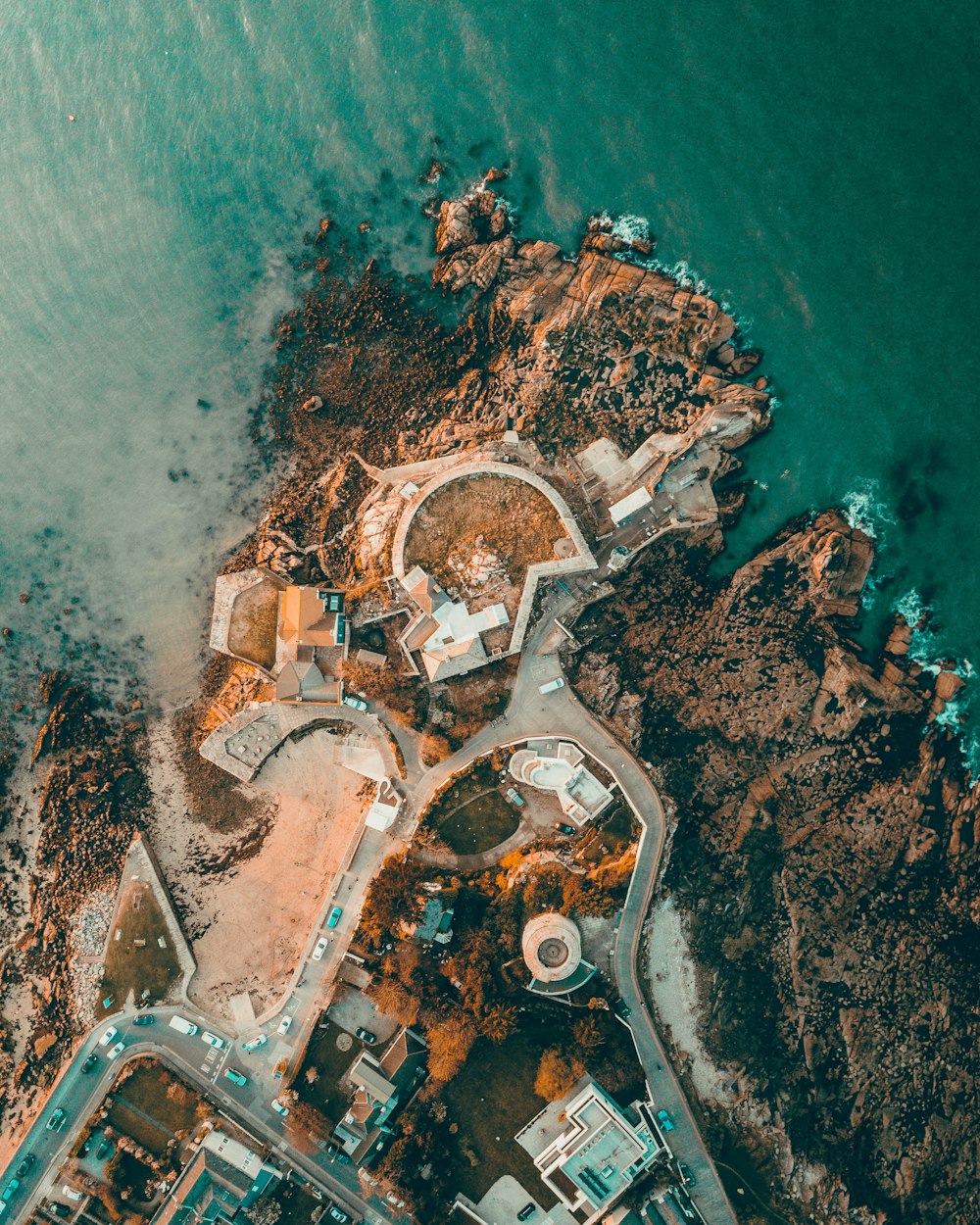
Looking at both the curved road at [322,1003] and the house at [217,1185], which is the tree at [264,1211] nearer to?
the house at [217,1185]

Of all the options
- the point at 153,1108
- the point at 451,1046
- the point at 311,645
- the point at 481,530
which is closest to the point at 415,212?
the point at 481,530

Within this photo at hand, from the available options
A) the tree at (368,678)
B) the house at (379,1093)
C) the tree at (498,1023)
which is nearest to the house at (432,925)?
the tree at (498,1023)

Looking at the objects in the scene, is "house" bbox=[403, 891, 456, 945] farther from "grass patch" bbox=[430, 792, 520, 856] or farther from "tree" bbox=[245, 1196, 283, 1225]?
"tree" bbox=[245, 1196, 283, 1225]

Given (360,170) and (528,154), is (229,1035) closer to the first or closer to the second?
(360,170)

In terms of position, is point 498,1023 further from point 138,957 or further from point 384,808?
point 138,957

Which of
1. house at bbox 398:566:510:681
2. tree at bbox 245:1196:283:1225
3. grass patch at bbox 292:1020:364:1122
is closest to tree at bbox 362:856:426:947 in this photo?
grass patch at bbox 292:1020:364:1122
